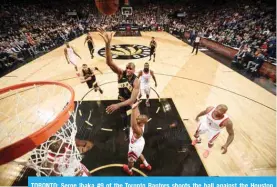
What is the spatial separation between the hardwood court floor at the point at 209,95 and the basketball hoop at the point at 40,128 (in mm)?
992

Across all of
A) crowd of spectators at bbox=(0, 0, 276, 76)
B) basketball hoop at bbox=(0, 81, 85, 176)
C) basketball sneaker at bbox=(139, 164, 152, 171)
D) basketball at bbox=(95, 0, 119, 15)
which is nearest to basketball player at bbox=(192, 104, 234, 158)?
basketball sneaker at bbox=(139, 164, 152, 171)

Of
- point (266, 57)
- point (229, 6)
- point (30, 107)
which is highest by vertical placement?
point (229, 6)

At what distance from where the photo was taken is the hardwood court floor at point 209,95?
431 centimetres

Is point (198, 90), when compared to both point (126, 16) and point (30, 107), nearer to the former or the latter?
point (30, 107)

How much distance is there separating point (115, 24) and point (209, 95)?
22.4 metres

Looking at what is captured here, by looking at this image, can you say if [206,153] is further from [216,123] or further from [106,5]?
[106,5]

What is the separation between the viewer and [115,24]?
1048 inches

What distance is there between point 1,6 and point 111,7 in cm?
2446

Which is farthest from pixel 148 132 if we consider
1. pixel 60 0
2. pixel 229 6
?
pixel 60 0

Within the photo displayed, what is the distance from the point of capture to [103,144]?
4.69m

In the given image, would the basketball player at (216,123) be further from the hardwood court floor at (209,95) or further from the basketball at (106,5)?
the basketball at (106,5)

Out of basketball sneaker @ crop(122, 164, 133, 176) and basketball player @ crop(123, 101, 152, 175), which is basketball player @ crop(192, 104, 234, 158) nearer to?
basketball player @ crop(123, 101, 152, 175)

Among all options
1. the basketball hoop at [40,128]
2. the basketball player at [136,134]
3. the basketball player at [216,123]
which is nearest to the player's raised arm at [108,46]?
the basketball hoop at [40,128]

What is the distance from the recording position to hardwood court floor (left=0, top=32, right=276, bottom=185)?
431 cm
